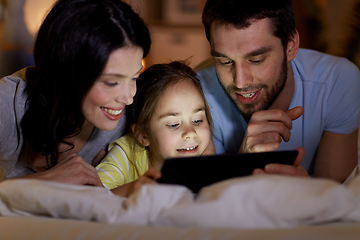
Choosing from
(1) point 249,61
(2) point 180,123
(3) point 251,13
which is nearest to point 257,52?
(1) point 249,61

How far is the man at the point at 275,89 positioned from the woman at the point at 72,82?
343mm

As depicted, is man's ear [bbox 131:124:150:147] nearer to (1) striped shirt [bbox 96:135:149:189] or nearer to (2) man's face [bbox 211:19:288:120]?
(1) striped shirt [bbox 96:135:149:189]

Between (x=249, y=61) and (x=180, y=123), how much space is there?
0.35m

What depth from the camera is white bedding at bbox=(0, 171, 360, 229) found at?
0.61 meters

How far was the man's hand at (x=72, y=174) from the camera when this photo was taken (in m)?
0.93

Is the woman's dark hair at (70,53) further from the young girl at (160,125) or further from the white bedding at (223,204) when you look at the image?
the white bedding at (223,204)

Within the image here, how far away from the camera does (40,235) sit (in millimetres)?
642

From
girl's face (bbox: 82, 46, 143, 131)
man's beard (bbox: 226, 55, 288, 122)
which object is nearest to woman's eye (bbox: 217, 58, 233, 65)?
man's beard (bbox: 226, 55, 288, 122)

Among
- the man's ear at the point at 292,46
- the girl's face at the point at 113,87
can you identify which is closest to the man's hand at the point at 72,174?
the girl's face at the point at 113,87

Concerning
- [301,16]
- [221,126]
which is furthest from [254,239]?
[301,16]

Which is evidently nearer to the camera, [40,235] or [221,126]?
[40,235]

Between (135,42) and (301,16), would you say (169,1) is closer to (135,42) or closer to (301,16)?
(301,16)

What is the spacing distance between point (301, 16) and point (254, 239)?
3.27 meters

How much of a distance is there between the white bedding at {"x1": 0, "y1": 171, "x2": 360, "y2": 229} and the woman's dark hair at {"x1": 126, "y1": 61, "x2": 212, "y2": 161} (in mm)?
632
